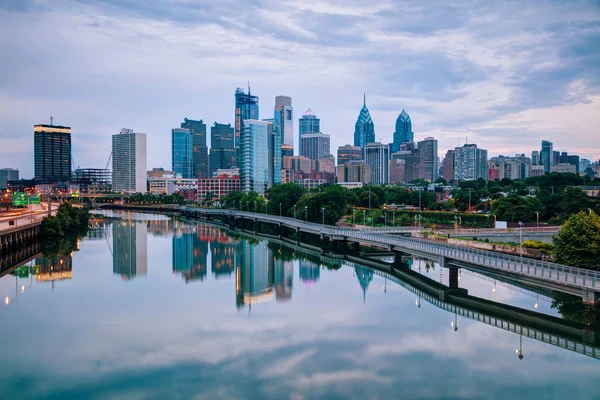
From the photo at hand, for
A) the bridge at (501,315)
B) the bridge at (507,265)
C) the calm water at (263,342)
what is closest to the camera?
the calm water at (263,342)

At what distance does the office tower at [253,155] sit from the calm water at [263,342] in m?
143

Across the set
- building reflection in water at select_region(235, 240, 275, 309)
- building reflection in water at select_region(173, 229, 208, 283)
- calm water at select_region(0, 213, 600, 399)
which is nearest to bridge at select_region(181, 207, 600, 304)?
calm water at select_region(0, 213, 600, 399)

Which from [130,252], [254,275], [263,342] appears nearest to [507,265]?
[263,342]

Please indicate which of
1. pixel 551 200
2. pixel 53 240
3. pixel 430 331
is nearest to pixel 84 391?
pixel 430 331

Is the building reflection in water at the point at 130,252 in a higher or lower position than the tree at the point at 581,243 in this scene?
lower

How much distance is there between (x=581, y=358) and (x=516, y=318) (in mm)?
6127

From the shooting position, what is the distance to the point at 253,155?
191m

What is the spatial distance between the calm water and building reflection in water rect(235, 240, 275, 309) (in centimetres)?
32

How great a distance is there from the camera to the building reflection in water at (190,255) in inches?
1962

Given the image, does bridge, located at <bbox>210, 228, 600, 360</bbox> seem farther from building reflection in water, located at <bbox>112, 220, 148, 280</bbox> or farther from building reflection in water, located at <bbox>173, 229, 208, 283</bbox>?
building reflection in water, located at <bbox>112, 220, 148, 280</bbox>

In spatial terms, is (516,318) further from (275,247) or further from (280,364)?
(275,247)

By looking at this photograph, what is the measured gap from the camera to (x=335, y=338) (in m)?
28.4

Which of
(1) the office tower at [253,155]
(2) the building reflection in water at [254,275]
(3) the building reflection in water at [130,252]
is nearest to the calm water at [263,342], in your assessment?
(2) the building reflection in water at [254,275]

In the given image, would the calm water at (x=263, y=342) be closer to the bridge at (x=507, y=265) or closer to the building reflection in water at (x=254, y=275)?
the building reflection in water at (x=254, y=275)
